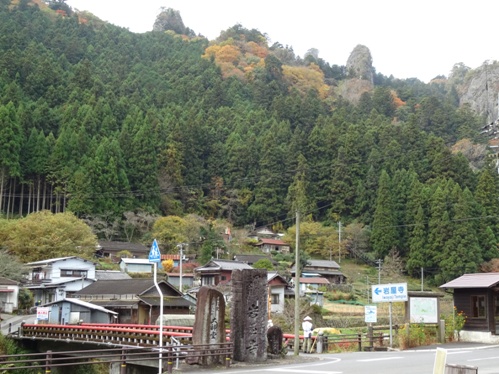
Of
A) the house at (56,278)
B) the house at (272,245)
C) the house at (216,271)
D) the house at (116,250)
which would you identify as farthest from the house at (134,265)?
the house at (272,245)

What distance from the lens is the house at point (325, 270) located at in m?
59.4

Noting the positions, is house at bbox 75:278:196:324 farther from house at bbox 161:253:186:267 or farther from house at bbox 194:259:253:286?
house at bbox 161:253:186:267

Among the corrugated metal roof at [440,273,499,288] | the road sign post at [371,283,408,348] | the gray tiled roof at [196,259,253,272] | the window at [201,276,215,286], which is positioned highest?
the gray tiled roof at [196,259,253,272]

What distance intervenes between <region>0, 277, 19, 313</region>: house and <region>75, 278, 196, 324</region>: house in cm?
455

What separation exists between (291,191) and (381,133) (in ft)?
62.0

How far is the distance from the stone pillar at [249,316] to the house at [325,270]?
43341mm

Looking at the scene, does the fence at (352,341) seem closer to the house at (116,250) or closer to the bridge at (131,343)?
the bridge at (131,343)

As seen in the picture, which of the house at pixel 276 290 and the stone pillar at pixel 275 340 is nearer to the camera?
the stone pillar at pixel 275 340

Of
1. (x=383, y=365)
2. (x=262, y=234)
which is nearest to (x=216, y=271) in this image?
(x=262, y=234)

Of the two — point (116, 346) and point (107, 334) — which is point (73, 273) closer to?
point (107, 334)

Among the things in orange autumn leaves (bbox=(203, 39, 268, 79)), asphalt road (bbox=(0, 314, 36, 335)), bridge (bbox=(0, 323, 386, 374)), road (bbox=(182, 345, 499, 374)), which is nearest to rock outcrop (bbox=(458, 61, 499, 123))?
orange autumn leaves (bbox=(203, 39, 268, 79))

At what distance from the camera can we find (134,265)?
51812 mm

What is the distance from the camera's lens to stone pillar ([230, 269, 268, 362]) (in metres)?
15.8

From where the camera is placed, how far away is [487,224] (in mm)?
64750
